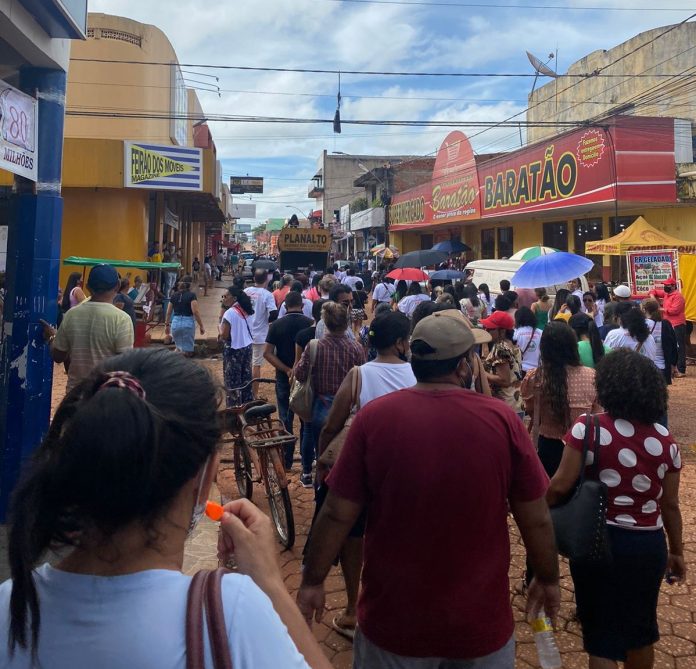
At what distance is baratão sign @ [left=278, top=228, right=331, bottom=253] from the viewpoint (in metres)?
23.9

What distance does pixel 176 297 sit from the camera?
992 cm

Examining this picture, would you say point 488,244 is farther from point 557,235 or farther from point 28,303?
point 28,303

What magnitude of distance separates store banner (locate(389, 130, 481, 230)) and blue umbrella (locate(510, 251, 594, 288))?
13.1 m

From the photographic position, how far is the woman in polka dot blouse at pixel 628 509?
2.55 meters

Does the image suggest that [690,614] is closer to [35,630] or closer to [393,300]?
[35,630]

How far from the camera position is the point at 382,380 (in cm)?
329

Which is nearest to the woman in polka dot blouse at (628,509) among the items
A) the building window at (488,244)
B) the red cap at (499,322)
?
the red cap at (499,322)

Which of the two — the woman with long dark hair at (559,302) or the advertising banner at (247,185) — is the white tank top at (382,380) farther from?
the advertising banner at (247,185)

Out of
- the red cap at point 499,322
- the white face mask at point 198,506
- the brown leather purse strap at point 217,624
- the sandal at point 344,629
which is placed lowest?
the sandal at point 344,629

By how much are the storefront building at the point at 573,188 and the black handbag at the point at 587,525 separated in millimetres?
13113

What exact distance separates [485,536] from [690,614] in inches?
99.6

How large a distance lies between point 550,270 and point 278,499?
208 inches

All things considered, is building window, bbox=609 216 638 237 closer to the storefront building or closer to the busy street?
the storefront building

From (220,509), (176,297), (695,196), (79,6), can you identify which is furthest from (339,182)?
(220,509)
